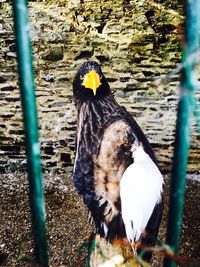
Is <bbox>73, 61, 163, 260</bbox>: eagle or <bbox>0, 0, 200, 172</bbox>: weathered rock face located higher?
<bbox>0, 0, 200, 172</bbox>: weathered rock face

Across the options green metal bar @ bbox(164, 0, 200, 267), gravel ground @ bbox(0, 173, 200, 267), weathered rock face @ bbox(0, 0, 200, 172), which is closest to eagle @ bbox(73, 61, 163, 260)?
gravel ground @ bbox(0, 173, 200, 267)

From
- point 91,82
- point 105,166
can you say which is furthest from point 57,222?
point 91,82

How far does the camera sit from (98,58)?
279 cm

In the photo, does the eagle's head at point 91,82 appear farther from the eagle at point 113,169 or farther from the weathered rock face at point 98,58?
the weathered rock face at point 98,58

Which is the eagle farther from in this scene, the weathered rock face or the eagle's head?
the weathered rock face

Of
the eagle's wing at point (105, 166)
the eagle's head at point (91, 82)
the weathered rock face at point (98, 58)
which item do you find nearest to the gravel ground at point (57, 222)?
the weathered rock face at point (98, 58)

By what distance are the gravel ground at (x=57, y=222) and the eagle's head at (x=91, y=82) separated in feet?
2.97

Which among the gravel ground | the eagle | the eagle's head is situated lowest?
the gravel ground

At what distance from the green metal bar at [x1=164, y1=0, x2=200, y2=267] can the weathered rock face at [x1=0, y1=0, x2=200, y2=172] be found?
6.68ft

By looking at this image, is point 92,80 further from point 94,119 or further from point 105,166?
point 105,166

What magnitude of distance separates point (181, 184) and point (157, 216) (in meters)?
1.31

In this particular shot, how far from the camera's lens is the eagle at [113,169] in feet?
6.57

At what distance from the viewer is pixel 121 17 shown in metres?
2.66

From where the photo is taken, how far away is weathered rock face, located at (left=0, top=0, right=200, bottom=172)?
8.72 feet
